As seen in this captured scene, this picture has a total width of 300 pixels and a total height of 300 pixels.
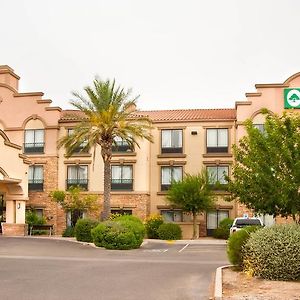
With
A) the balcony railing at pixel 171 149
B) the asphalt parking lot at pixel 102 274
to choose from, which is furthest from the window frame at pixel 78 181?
the asphalt parking lot at pixel 102 274

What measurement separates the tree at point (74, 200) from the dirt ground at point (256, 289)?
2690cm

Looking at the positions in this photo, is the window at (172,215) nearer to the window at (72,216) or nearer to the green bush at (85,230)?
the window at (72,216)

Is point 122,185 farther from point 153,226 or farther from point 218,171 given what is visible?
point 218,171

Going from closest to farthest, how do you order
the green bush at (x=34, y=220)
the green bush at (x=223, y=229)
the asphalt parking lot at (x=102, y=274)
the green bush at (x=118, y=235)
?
the asphalt parking lot at (x=102, y=274), the green bush at (x=118, y=235), the green bush at (x=223, y=229), the green bush at (x=34, y=220)

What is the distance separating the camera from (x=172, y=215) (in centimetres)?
4462

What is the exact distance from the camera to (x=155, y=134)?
4491 cm

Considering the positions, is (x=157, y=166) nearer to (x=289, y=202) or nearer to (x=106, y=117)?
(x=106, y=117)

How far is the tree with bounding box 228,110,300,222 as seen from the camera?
16.7 meters

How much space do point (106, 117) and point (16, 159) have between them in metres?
8.29

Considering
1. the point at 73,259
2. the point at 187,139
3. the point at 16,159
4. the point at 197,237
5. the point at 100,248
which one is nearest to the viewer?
the point at 73,259

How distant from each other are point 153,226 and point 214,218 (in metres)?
6.27

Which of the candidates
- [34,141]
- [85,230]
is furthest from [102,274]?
[34,141]

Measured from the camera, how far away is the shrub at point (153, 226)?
40.1m

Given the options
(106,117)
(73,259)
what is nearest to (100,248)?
(73,259)
